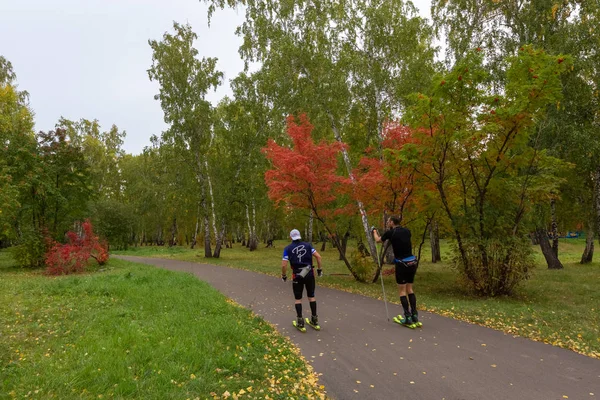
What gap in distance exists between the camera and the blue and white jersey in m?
6.67

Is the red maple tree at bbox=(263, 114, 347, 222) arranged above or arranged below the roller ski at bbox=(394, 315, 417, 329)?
above

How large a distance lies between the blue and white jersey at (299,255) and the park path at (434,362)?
1.30 meters

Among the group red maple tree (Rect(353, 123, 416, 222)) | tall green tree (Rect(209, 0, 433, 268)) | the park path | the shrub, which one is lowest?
the park path

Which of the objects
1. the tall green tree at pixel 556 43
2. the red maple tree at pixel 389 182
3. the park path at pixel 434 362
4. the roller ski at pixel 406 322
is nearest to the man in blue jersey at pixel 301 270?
the park path at pixel 434 362

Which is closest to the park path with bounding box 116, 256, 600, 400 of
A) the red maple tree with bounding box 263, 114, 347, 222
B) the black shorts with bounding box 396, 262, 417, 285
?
the black shorts with bounding box 396, 262, 417, 285

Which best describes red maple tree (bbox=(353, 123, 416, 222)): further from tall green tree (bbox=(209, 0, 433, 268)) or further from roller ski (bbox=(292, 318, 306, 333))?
roller ski (bbox=(292, 318, 306, 333))

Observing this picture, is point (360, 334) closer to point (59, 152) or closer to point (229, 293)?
point (229, 293)

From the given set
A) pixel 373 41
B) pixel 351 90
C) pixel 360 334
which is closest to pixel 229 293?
pixel 360 334

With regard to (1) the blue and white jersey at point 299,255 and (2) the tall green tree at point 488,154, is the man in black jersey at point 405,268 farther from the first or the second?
(2) the tall green tree at point 488,154

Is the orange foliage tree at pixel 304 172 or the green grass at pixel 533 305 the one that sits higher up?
the orange foliage tree at pixel 304 172

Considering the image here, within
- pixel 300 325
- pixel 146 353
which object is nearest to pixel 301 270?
pixel 300 325

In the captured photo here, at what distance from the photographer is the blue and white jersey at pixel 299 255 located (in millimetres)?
6674

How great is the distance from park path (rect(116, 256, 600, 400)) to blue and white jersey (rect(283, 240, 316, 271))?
4.28ft

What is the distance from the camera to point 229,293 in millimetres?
10891
